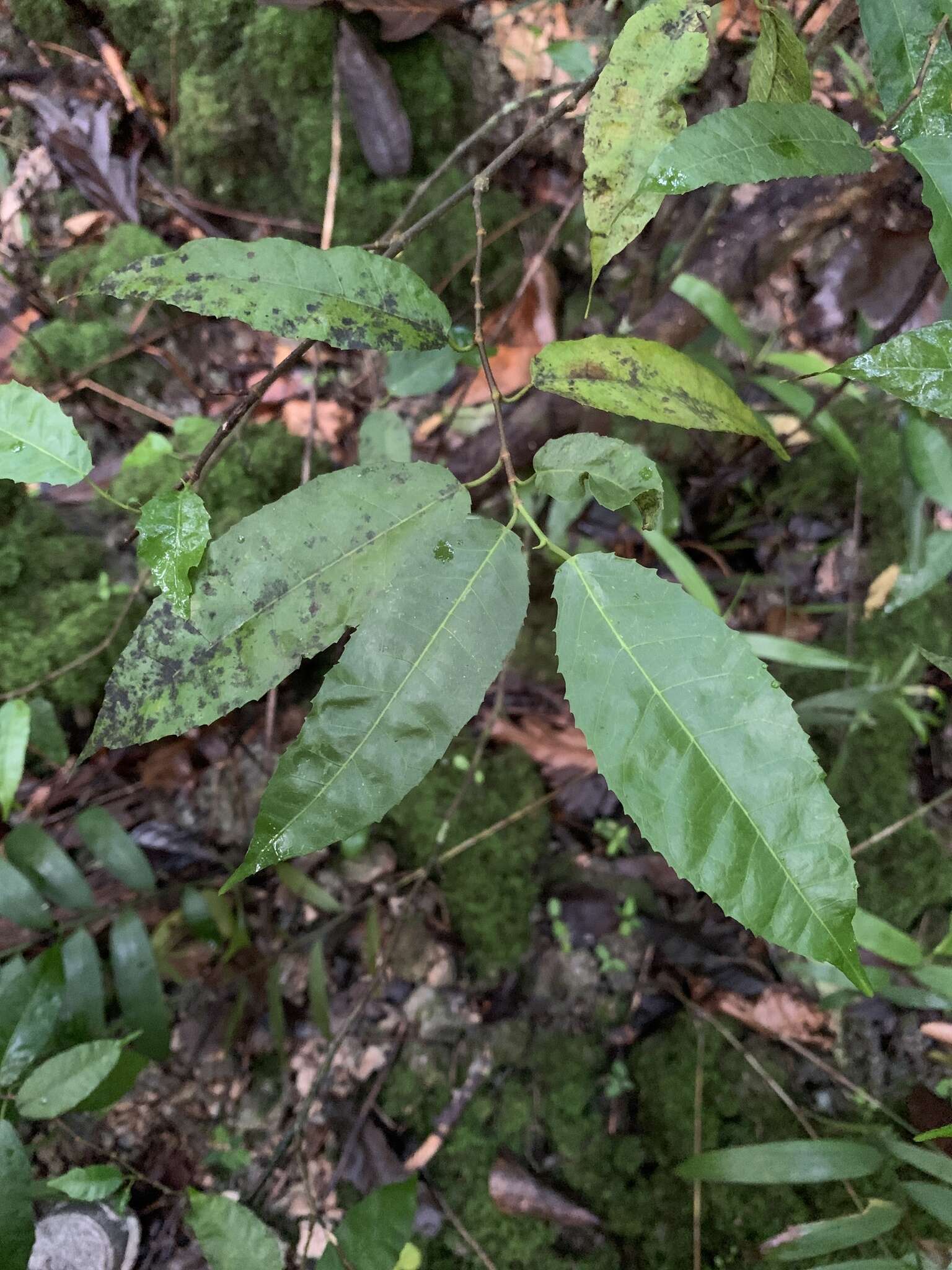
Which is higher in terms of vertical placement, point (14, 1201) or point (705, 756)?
point (705, 756)

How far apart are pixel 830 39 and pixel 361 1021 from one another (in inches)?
77.5

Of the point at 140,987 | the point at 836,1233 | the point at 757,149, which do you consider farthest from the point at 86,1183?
the point at 757,149

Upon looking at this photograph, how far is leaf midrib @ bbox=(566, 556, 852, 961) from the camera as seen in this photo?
0.58 meters

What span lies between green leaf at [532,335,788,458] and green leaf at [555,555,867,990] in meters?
0.18

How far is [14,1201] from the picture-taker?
3.12ft

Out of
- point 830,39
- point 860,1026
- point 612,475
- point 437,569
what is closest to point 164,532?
point 437,569

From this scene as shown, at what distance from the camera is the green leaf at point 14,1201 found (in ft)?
3.00

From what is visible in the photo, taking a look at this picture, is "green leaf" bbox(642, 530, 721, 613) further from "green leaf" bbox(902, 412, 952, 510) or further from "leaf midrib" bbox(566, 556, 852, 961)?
"leaf midrib" bbox(566, 556, 852, 961)

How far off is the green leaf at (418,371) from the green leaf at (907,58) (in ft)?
2.45

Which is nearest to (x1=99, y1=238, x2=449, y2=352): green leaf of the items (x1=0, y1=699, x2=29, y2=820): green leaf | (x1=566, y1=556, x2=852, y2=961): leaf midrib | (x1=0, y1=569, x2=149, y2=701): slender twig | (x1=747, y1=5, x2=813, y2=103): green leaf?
(x1=566, y1=556, x2=852, y2=961): leaf midrib

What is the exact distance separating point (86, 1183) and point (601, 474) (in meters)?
1.40

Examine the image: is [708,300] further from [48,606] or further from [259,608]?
[48,606]

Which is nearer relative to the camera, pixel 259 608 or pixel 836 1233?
pixel 259 608

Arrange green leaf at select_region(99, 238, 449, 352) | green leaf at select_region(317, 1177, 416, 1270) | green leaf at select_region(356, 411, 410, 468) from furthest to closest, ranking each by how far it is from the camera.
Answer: green leaf at select_region(356, 411, 410, 468) → green leaf at select_region(317, 1177, 416, 1270) → green leaf at select_region(99, 238, 449, 352)
